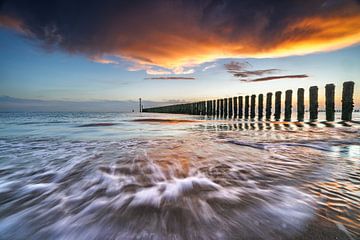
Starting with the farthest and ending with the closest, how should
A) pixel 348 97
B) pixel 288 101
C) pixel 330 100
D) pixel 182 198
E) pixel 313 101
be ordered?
pixel 288 101
pixel 313 101
pixel 330 100
pixel 348 97
pixel 182 198

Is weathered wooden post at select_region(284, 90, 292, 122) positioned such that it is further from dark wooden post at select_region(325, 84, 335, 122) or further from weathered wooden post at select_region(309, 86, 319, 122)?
dark wooden post at select_region(325, 84, 335, 122)

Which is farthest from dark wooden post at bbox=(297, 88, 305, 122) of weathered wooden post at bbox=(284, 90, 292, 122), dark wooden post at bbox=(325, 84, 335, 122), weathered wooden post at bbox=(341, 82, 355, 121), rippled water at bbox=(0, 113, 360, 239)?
rippled water at bbox=(0, 113, 360, 239)

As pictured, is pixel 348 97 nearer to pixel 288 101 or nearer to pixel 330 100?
pixel 330 100

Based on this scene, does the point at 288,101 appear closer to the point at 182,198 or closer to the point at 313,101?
the point at 313,101

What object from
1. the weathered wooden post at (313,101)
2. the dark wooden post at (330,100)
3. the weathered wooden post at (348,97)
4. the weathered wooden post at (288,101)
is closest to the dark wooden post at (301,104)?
the weathered wooden post at (313,101)

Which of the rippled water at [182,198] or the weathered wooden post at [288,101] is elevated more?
the weathered wooden post at [288,101]

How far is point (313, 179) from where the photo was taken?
6.63 feet

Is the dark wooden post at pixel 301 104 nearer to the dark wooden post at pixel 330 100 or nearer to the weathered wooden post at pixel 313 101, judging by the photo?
the weathered wooden post at pixel 313 101

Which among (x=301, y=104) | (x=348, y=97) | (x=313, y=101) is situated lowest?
(x=301, y=104)

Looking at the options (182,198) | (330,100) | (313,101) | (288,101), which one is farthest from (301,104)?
(182,198)

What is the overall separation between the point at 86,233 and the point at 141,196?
58 centimetres

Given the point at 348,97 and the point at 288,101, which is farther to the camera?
the point at 288,101

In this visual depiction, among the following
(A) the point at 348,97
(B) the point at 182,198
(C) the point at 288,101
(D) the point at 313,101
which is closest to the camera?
(B) the point at 182,198

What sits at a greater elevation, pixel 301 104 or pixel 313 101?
pixel 313 101
